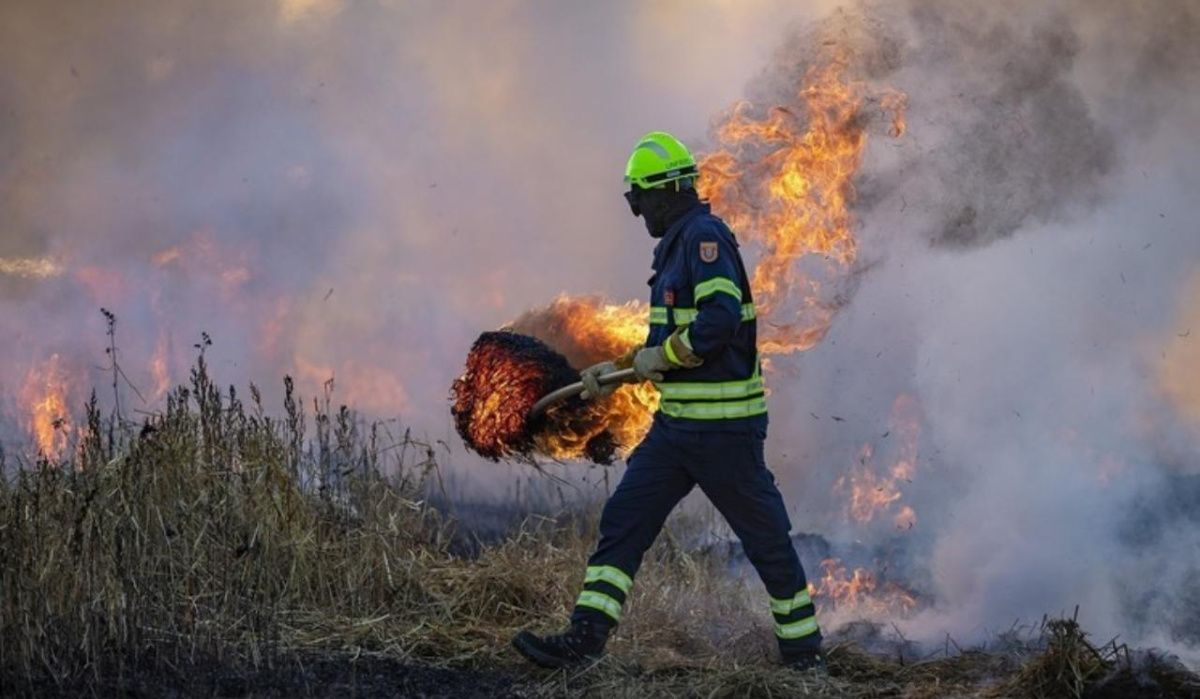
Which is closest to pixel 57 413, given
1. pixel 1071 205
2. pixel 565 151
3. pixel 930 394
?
pixel 565 151

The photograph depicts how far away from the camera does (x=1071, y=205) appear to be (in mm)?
10602

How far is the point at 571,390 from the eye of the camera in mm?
7234

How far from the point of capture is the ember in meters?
7.48

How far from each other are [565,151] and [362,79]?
6.85 feet

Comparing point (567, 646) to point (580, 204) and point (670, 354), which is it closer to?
point (670, 354)

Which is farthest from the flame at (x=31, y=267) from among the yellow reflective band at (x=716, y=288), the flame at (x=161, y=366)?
the yellow reflective band at (x=716, y=288)

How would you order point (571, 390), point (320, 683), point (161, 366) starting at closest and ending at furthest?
point (320, 683) < point (571, 390) < point (161, 366)

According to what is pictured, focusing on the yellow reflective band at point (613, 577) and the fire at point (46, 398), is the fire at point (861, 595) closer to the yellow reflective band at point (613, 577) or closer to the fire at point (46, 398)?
the yellow reflective band at point (613, 577)

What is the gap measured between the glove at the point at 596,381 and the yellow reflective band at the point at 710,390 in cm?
47

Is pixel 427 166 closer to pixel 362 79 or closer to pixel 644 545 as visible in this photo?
pixel 362 79

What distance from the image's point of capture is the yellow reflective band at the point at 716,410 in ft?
21.7

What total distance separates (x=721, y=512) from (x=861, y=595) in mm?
2545

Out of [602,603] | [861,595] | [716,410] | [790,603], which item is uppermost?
[716,410]

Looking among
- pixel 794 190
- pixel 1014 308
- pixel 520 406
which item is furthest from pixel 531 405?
pixel 1014 308
